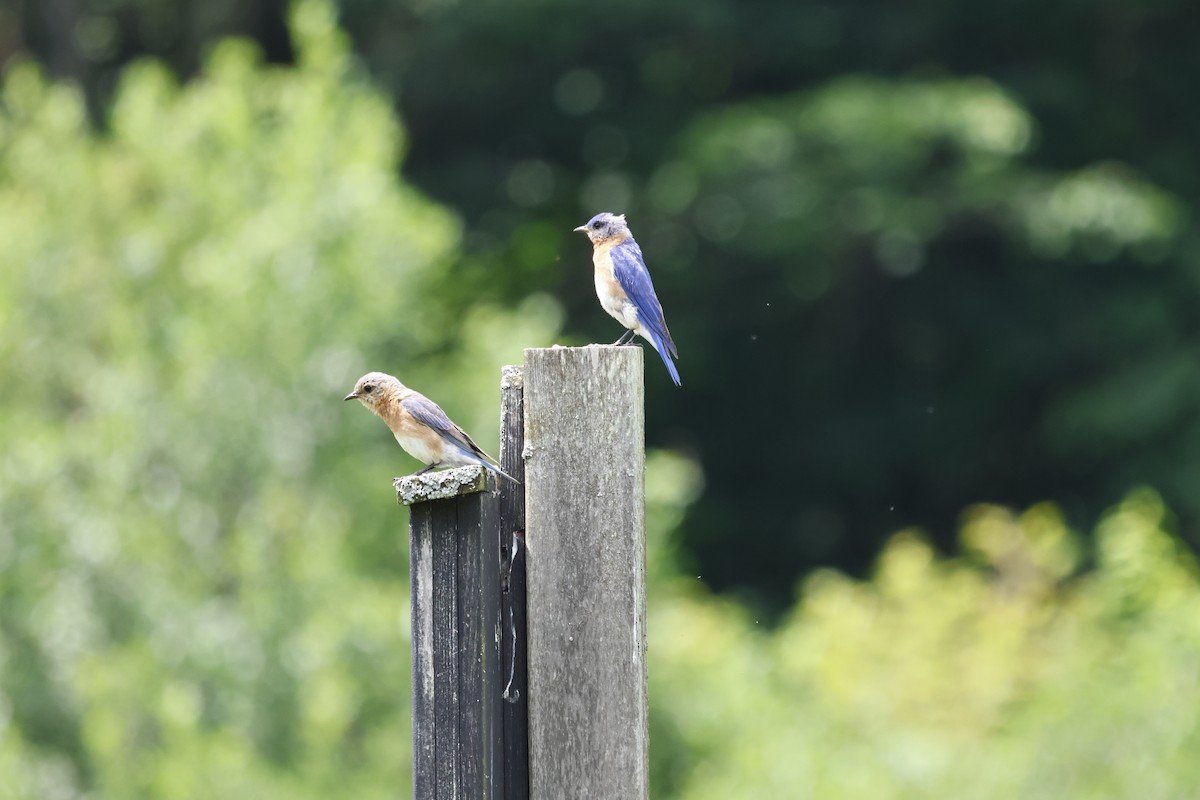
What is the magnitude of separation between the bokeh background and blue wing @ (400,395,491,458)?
2920 mm

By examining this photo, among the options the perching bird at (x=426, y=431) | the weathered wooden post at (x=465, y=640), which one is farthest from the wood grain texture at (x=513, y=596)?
the perching bird at (x=426, y=431)

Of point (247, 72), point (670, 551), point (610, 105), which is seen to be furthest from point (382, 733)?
point (610, 105)

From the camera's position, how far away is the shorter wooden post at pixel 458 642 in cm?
282

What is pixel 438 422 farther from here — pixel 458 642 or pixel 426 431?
pixel 458 642

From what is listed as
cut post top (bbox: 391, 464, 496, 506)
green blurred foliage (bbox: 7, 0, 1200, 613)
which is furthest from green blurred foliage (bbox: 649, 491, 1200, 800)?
cut post top (bbox: 391, 464, 496, 506)

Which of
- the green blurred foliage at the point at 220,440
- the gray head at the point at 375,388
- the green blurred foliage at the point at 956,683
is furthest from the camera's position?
the green blurred foliage at the point at 220,440

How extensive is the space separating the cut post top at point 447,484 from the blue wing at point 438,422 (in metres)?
1.56

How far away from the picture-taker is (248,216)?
9.48 meters

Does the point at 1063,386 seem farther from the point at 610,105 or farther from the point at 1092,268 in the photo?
the point at 610,105

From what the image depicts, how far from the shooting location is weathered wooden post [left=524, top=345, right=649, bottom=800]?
283 centimetres

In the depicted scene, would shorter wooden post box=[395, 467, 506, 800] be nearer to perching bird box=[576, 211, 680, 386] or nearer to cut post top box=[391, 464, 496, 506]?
cut post top box=[391, 464, 496, 506]

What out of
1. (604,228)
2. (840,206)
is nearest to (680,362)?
(840,206)

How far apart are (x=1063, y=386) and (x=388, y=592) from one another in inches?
442

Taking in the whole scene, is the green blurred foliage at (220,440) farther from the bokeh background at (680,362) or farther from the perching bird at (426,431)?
the perching bird at (426,431)
